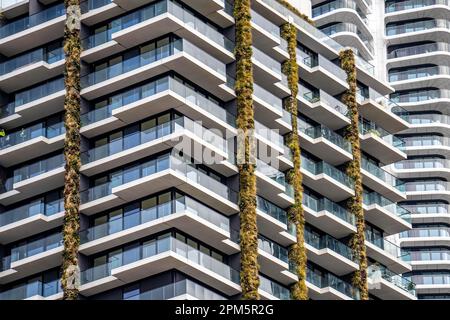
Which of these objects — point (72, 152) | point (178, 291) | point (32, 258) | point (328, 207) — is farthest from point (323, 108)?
point (178, 291)

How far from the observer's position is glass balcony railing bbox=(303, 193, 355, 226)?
86.6 meters

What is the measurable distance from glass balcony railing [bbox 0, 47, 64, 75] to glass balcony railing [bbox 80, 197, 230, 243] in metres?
13.6

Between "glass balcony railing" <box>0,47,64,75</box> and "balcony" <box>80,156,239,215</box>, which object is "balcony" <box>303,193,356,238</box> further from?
"glass balcony railing" <box>0,47,64,75</box>

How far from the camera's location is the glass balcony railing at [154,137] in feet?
247

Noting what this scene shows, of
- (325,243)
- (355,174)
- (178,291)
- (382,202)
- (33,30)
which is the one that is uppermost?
(33,30)

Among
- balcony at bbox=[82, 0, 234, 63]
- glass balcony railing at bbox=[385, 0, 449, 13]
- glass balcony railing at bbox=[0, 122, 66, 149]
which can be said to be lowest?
glass balcony railing at bbox=[0, 122, 66, 149]

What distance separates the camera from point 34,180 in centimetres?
7925

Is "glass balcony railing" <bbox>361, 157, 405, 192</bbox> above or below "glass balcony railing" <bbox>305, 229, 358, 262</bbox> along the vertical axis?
above

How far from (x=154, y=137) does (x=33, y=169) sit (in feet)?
30.5

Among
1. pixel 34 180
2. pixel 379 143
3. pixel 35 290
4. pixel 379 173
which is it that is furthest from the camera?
pixel 379 143

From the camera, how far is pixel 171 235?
238ft

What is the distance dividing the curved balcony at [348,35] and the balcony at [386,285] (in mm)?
48151

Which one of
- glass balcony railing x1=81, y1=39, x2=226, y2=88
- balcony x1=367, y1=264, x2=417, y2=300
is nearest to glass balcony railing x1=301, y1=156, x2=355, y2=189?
balcony x1=367, y1=264, x2=417, y2=300

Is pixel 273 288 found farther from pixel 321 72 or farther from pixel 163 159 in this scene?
pixel 321 72
